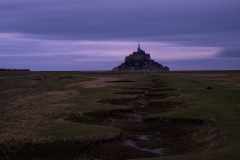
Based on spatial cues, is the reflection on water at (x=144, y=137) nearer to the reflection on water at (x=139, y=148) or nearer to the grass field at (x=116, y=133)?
the grass field at (x=116, y=133)

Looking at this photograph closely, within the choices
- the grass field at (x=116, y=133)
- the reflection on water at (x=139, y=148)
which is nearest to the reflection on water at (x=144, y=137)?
the grass field at (x=116, y=133)

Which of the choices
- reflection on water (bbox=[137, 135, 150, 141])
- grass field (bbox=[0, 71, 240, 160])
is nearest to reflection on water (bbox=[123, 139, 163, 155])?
grass field (bbox=[0, 71, 240, 160])

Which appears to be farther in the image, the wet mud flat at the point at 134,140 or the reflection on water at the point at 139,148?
the reflection on water at the point at 139,148

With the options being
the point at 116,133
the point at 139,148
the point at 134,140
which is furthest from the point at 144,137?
the point at 139,148

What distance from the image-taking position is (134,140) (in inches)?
1102

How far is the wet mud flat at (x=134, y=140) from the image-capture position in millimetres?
22775

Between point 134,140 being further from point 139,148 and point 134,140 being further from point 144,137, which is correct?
point 139,148

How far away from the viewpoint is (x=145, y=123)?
34469 mm

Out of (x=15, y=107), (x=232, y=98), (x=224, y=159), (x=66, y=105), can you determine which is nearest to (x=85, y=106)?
(x=66, y=105)

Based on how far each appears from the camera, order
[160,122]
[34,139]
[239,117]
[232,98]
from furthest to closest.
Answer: [232,98] → [160,122] → [239,117] → [34,139]

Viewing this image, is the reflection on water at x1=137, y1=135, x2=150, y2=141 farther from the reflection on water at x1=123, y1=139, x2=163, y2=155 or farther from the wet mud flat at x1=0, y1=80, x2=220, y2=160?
Result: the reflection on water at x1=123, y1=139, x2=163, y2=155

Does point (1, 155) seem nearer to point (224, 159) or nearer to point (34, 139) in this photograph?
point (34, 139)

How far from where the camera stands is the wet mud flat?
22775 millimetres

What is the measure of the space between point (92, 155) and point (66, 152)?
1.61m
